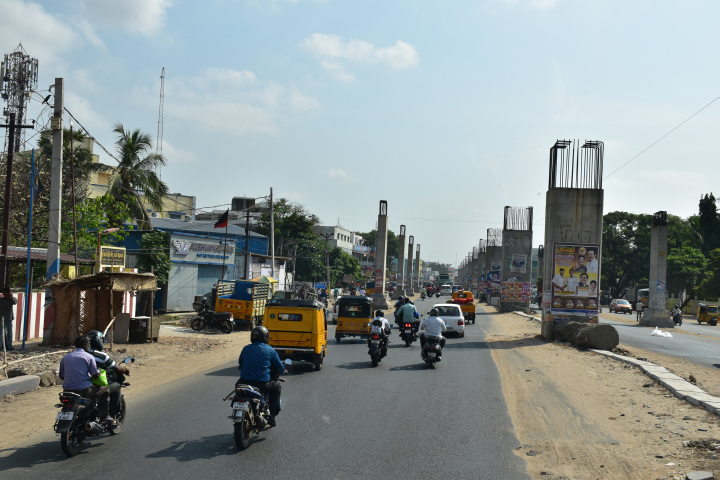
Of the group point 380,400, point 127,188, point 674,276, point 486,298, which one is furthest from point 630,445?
point 486,298

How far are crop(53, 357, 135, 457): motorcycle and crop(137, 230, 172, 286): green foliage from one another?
31840 millimetres

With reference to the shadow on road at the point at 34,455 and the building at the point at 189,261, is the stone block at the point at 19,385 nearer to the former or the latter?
the shadow on road at the point at 34,455

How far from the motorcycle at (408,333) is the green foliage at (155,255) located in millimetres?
20582

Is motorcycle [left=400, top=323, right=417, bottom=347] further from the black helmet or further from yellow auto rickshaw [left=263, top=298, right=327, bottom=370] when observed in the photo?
the black helmet

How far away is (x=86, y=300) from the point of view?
19.7 m

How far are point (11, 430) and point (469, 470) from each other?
256 inches

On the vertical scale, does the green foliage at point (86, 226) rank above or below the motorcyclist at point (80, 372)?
above

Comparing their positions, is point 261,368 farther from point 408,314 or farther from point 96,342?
point 408,314

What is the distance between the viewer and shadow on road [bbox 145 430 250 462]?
25.1ft

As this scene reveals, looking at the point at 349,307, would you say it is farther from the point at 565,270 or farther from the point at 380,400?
the point at 380,400

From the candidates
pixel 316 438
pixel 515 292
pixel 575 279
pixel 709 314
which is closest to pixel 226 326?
pixel 575 279

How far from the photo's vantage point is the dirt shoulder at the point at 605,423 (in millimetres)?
7828

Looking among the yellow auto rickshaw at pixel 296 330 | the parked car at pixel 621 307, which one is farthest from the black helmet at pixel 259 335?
the parked car at pixel 621 307

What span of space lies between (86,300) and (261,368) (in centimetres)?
1293
